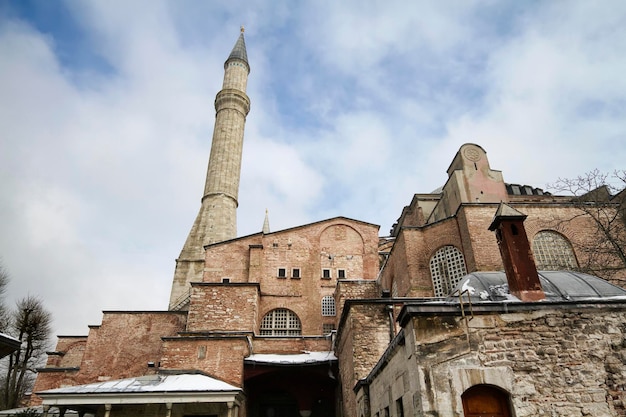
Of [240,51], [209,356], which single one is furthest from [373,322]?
[240,51]

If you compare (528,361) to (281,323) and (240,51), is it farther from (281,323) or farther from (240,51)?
(240,51)

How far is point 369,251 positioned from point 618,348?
1793 cm

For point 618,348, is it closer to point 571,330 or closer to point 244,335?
point 571,330

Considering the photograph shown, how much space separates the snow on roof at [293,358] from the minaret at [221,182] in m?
10.1

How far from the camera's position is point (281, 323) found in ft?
69.6

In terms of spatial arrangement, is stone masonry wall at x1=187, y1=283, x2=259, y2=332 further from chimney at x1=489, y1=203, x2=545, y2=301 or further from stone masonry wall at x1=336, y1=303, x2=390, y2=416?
chimney at x1=489, y1=203, x2=545, y2=301

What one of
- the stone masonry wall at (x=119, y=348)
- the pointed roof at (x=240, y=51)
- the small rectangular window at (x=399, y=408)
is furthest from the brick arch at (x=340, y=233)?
the pointed roof at (x=240, y=51)

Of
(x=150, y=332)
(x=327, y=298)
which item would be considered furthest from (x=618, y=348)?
(x=150, y=332)

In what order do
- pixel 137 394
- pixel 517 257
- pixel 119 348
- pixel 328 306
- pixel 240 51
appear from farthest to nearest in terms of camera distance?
pixel 240 51, pixel 328 306, pixel 119 348, pixel 137 394, pixel 517 257

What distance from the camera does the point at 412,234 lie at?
1791cm

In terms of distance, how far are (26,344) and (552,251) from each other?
2812cm

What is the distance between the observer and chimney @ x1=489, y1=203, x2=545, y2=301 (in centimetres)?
661

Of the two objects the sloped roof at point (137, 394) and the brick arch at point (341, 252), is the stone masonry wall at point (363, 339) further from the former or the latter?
the brick arch at point (341, 252)

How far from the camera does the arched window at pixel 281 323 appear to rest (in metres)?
20.9
